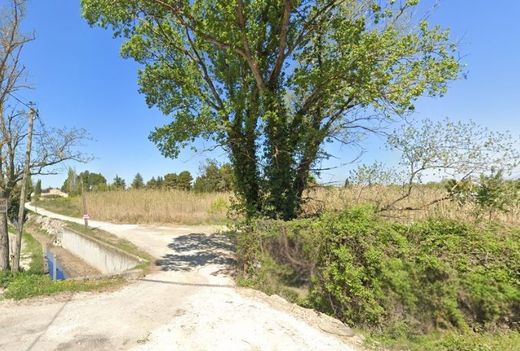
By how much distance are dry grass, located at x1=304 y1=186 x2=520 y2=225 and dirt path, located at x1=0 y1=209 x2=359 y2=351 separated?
15.0ft

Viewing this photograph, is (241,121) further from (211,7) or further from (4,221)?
(4,221)

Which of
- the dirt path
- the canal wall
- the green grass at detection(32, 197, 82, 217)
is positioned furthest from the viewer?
the green grass at detection(32, 197, 82, 217)

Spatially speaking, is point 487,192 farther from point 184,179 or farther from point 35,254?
point 184,179

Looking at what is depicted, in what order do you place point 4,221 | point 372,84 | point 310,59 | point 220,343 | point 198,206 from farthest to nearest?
point 198,206, point 310,59, point 4,221, point 372,84, point 220,343

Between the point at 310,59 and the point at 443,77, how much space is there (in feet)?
13.4

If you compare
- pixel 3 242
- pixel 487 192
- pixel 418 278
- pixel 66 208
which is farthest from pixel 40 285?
pixel 66 208

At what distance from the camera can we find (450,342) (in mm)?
5203

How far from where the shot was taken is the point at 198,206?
82.2 feet

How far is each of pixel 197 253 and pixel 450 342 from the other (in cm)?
901

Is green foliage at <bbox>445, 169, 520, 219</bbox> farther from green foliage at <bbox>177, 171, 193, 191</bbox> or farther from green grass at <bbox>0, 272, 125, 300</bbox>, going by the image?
green foliage at <bbox>177, 171, 193, 191</bbox>

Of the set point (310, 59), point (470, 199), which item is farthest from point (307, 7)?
point (470, 199)

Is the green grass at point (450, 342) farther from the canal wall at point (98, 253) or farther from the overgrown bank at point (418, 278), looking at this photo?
the canal wall at point (98, 253)

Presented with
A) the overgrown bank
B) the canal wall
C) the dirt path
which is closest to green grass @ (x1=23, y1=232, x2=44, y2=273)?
the canal wall

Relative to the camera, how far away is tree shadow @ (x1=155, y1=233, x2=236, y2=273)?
35.8 ft
